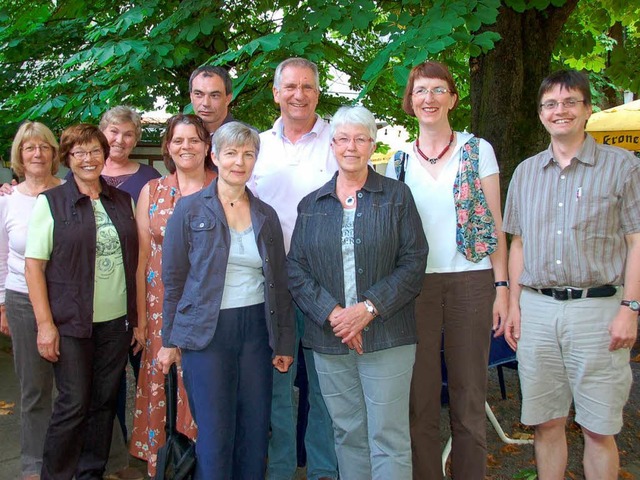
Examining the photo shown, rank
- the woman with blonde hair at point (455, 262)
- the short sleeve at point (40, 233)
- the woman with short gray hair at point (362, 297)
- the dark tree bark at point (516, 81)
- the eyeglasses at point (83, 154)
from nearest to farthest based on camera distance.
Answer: the woman with short gray hair at point (362, 297) < the woman with blonde hair at point (455, 262) < the short sleeve at point (40, 233) < the eyeglasses at point (83, 154) < the dark tree bark at point (516, 81)

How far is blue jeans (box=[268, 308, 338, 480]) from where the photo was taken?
3.42m

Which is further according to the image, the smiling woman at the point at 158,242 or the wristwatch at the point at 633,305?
the smiling woman at the point at 158,242

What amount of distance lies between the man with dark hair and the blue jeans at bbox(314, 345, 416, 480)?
172 cm

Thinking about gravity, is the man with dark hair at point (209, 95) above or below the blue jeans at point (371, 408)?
above

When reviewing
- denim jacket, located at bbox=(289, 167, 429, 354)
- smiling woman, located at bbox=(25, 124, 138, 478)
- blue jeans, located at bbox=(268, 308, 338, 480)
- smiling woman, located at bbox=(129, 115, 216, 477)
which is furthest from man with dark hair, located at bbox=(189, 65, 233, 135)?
blue jeans, located at bbox=(268, 308, 338, 480)

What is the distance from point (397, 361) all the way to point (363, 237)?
2.00ft

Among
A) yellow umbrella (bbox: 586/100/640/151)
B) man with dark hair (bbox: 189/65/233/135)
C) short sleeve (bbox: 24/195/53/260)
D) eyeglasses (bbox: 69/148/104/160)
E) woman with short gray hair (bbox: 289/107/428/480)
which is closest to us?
woman with short gray hair (bbox: 289/107/428/480)

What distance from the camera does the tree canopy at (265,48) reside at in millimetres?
4141

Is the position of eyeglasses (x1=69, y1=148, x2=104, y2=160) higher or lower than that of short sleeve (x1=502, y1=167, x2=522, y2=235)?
higher

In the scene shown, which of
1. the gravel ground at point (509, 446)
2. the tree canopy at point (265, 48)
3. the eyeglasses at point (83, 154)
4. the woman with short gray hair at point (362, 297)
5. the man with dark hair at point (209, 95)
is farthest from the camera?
the tree canopy at point (265, 48)

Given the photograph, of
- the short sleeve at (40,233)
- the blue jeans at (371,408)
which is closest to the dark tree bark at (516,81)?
the blue jeans at (371,408)

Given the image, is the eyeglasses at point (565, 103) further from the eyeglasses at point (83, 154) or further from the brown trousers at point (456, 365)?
the eyeglasses at point (83, 154)

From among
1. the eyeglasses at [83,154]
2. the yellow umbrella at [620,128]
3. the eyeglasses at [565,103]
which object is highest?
the yellow umbrella at [620,128]

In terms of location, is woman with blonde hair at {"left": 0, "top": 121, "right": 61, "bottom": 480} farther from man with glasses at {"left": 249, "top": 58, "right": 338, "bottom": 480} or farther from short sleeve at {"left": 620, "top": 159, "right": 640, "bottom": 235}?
short sleeve at {"left": 620, "top": 159, "right": 640, "bottom": 235}
